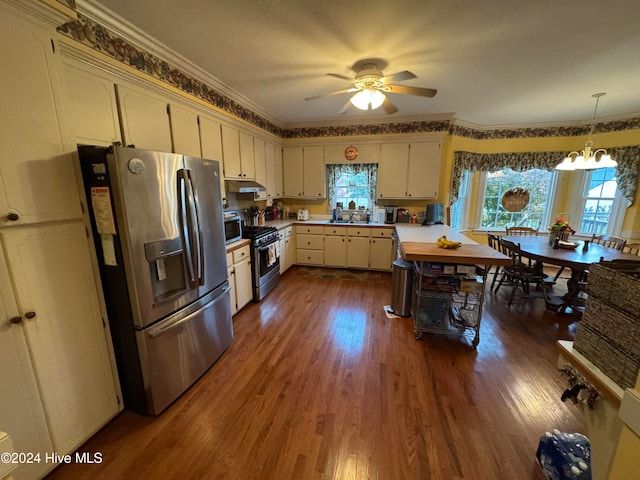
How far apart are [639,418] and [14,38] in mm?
2588

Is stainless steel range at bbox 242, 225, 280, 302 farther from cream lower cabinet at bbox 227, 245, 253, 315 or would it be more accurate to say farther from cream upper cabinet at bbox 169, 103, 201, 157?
cream upper cabinet at bbox 169, 103, 201, 157

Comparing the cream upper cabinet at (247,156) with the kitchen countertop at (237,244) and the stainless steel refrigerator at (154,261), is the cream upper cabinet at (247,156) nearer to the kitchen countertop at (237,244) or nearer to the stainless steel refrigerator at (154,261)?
the kitchen countertop at (237,244)

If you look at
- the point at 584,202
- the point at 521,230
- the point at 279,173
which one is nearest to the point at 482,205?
the point at 521,230

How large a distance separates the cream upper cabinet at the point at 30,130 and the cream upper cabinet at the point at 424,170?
428 centimetres

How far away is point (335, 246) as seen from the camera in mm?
4637

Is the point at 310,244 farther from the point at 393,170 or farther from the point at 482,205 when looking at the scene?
the point at 482,205

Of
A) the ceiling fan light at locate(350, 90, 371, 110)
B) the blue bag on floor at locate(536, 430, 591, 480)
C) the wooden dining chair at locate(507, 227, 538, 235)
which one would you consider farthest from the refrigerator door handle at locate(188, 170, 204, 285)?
the wooden dining chair at locate(507, 227, 538, 235)

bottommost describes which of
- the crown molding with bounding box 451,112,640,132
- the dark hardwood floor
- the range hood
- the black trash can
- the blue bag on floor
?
the dark hardwood floor

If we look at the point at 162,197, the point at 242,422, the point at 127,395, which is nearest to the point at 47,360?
the point at 127,395

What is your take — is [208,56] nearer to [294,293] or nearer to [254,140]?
[254,140]

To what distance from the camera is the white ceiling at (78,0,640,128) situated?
66.6 inches

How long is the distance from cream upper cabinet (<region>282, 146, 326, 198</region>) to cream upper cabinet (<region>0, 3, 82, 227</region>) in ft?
12.1

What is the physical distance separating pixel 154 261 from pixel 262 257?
1.81 metres

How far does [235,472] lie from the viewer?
141 centimetres
